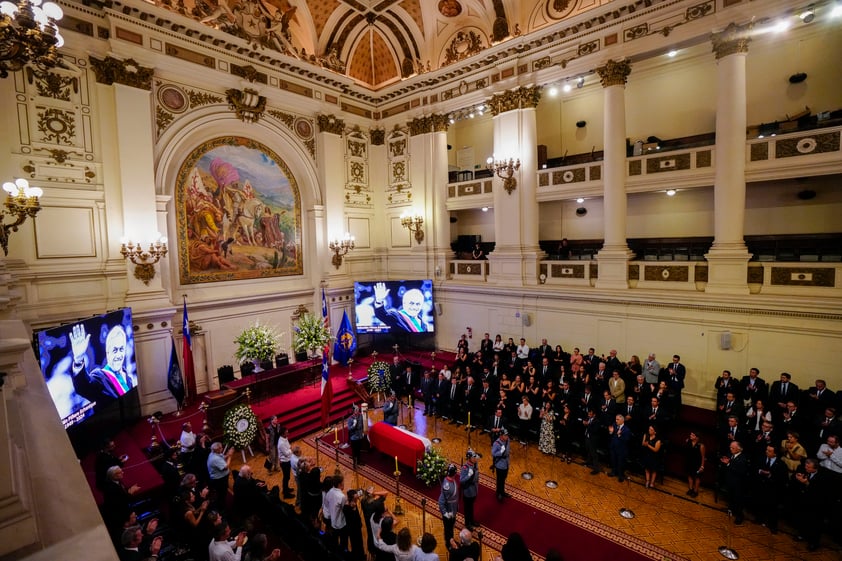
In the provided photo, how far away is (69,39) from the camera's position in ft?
30.9

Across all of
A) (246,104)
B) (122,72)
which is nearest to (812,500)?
(246,104)

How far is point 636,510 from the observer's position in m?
7.21

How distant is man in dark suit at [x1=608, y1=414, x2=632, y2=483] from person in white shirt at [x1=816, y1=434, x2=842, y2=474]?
8.84ft

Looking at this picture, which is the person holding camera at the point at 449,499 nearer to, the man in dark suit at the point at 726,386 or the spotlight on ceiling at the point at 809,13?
the man in dark suit at the point at 726,386

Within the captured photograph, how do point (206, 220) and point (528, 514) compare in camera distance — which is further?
point (206, 220)

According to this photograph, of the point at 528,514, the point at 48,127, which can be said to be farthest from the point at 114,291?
the point at 528,514

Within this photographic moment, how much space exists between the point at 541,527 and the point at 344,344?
8510 millimetres

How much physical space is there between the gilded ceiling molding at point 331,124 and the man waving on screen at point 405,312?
18.9 ft

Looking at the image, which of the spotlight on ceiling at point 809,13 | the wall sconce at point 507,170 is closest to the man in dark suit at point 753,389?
the spotlight on ceiling at point 809,13

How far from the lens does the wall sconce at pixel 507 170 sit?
13.0 meters

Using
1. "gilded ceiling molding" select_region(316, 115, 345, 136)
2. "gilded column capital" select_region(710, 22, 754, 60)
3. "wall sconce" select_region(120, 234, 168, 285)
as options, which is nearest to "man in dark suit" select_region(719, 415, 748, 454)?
"gilded column capital" select_region(710, 22, 754, 60)

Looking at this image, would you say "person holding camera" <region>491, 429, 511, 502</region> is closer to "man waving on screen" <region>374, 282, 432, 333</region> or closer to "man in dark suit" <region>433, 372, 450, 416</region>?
"man in dark suit" <region>433, 372, 450, 416</region>

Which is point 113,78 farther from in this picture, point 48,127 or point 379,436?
point 379,436

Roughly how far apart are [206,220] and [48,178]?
3627 mm
